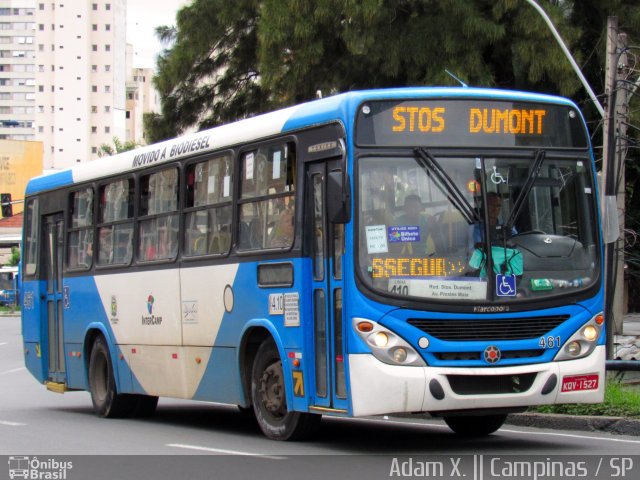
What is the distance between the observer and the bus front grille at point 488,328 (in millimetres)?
10461

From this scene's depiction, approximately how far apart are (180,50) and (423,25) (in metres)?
8.62

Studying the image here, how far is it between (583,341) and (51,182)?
9.67 metres

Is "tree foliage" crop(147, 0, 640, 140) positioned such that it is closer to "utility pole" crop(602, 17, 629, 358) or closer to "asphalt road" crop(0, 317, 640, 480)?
"utility pole" crop(602, 17, 629, 358)

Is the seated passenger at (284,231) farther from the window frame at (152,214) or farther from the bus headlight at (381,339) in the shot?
the window frame at (152,214)

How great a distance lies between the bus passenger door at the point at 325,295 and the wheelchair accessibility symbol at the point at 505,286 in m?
1.33

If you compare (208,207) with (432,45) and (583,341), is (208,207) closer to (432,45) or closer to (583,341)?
(583,341)

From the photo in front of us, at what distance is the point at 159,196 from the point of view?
48.3ft

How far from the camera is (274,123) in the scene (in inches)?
482

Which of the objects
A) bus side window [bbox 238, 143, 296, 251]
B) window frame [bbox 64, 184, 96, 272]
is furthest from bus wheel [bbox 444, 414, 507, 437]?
window frame [bbox 64, 184, 96, 272]

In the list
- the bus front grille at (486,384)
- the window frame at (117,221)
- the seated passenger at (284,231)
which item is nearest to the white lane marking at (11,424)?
the window frame at (117,221)

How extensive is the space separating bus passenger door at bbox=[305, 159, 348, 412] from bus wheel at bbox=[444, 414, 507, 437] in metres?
1.92

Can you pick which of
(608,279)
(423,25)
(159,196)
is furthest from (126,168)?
(423,25)

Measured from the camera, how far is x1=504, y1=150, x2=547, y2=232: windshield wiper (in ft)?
35.4

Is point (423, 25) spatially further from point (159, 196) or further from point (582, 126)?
point (582, 126)
